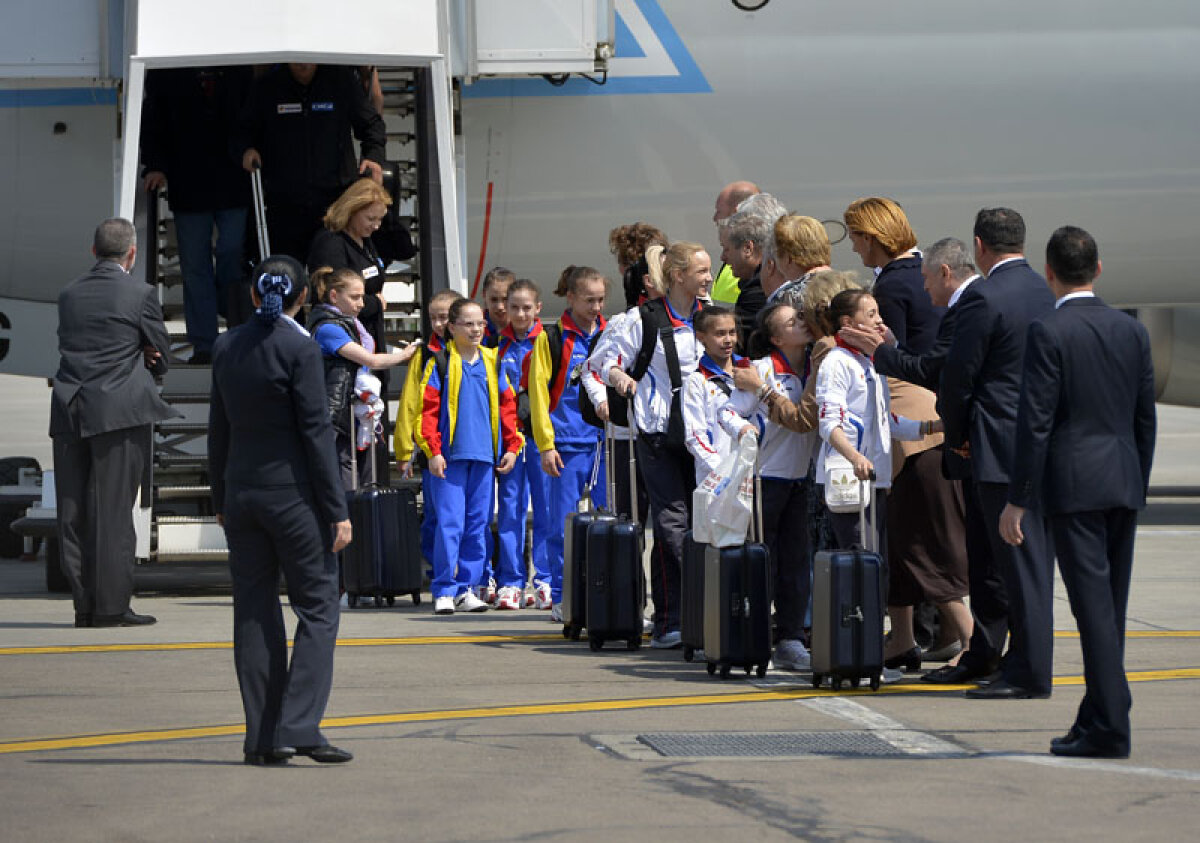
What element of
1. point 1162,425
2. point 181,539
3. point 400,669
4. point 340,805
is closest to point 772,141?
point 181,539

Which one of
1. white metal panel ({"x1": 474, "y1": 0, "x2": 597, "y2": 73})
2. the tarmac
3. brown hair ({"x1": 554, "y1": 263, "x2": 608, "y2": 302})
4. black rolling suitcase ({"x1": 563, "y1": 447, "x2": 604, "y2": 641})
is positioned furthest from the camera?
white metal panel ({"x1": 474, "y1": 0, "x2": 597, "y2": 73})

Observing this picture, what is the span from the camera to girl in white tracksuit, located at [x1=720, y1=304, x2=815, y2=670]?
8570 millimetres

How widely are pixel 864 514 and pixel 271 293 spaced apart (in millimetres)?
2751

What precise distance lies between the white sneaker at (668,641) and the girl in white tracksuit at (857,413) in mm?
1151

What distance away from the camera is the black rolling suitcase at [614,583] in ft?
29.5

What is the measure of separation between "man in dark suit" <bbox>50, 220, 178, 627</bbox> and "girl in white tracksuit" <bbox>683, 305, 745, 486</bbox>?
2862mm

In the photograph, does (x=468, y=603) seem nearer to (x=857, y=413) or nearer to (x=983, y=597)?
(x=857, y=413)

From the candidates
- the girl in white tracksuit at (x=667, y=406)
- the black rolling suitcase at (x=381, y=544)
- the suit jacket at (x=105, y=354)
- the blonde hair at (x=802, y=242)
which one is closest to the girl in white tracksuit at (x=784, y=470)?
the blonde hair at (x=802, y=242)

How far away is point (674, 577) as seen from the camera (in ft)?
29.8

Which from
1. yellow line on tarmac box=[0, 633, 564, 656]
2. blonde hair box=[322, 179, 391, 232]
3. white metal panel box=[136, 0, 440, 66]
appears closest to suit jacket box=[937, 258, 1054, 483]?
yellow line on tarmac box=[0, 633, 564, 656]

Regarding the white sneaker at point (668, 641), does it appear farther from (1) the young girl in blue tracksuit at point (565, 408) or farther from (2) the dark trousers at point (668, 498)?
(1) the young girl in blue tracksuit at point (565, 408)

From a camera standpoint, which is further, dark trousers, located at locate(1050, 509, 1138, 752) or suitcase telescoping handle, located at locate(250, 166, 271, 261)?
suitcase telescoping handle, located at locate(250, 166, 271, 261)

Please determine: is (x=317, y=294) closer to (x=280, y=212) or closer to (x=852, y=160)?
(x=280, y=212)

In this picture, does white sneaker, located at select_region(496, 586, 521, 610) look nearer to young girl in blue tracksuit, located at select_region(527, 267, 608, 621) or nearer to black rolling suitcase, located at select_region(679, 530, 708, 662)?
young girl in blue tracksuit, located at select_region(527, 267, 608, 621)
